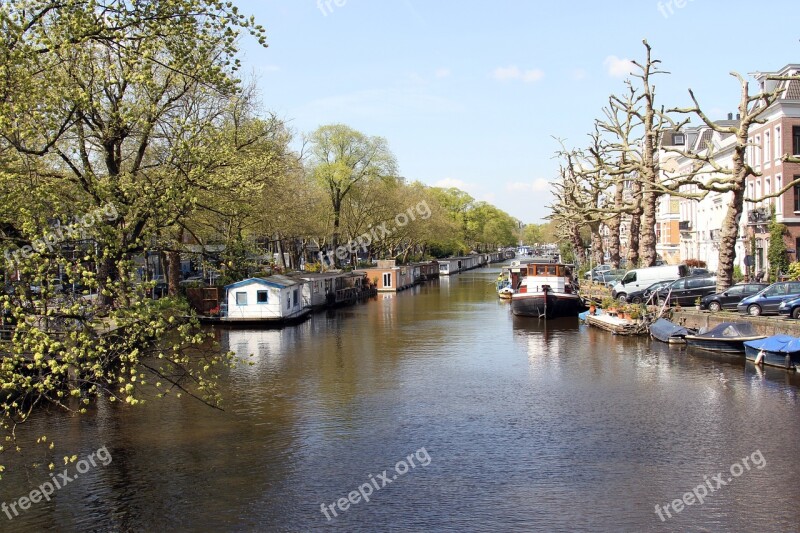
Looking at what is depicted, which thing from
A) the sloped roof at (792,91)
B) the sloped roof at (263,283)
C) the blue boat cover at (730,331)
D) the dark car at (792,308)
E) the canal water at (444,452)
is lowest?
the canal water at (444,452)

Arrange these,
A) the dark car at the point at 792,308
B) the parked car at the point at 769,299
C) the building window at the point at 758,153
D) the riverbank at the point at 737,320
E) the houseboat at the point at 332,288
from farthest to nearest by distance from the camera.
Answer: the houseboat at the point at 332,288, the building window at the point at 758,153, the parked car at the point at 769,299, the dark car at the point at 792,308, the riverbank at the point at 737,320

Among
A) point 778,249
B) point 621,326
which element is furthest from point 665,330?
point 778,249

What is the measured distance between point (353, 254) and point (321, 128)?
742 inches

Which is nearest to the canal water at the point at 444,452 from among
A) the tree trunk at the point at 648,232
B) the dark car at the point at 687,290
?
the dark car at the point at 687,290

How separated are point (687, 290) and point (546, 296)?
405 inches

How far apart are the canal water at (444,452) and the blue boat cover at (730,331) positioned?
59.8 inches

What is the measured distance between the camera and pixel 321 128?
288ft

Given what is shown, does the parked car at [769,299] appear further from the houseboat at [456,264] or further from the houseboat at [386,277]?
the houseboat at [456,264]

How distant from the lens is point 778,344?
30.4 m

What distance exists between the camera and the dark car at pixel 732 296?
39.2 metres

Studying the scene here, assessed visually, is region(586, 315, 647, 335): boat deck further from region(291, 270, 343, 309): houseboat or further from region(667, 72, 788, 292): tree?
region(291, 270, 343, 309): houseboat

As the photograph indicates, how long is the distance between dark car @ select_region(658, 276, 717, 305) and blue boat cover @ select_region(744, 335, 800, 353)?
13.3 metres

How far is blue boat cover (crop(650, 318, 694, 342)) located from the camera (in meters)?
38.3

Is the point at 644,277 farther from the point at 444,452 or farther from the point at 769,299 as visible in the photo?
the point at 444,452
